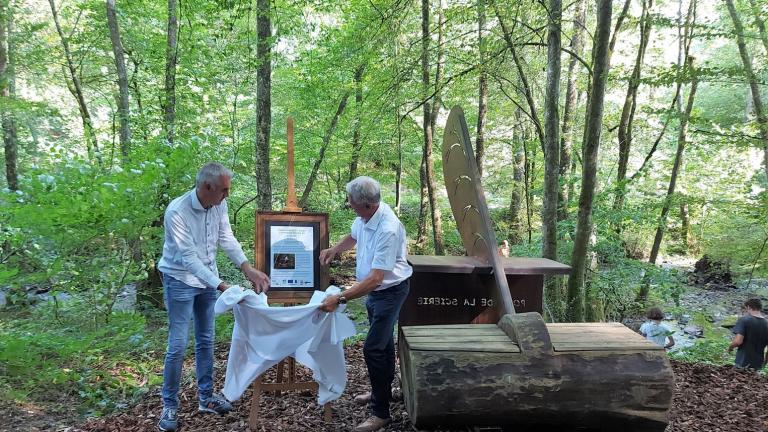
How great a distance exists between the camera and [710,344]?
22.3ft

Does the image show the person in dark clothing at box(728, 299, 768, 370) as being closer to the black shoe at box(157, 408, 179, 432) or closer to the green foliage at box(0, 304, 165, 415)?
the black shoe at box(157, 408, 179, 432)

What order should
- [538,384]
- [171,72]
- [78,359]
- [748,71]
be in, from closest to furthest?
[538,384], [78,359], [748,71], [171,72]

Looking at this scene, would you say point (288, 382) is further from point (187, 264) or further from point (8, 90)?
point (8, 90)

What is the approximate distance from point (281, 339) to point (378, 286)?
761 mm

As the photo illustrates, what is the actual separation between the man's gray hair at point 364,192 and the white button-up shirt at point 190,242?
1099 mm

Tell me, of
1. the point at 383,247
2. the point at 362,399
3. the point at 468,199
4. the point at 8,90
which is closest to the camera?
the point at 383,247

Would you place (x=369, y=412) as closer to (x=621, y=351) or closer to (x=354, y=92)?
(x=621, y=351)

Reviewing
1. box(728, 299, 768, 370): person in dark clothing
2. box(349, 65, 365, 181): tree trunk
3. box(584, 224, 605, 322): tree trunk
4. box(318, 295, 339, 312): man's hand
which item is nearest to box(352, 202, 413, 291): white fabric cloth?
box(318, 295, 339, 312): man's hand

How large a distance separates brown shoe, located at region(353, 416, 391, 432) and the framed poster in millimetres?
989

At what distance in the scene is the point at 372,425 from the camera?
10.5ft

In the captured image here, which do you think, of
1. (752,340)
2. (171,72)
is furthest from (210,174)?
(752,340)

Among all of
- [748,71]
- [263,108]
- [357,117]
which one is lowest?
[263,108]

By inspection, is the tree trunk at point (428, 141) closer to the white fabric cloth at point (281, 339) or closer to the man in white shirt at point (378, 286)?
the man in white shirt at point (378, 286)

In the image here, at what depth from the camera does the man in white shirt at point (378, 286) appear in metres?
3.06
